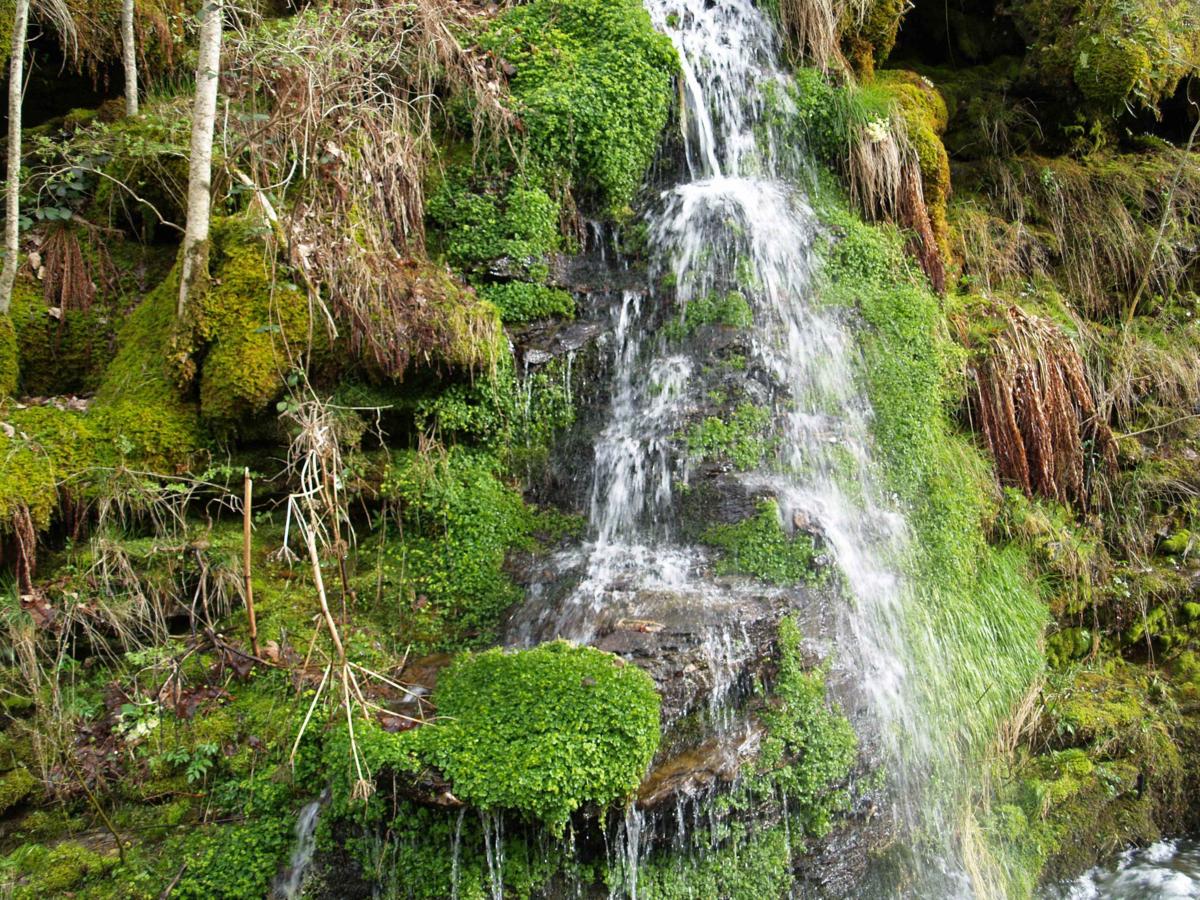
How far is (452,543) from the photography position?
5.41m

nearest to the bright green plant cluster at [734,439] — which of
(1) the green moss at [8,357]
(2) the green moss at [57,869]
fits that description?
(2) the green moss at [57,869]

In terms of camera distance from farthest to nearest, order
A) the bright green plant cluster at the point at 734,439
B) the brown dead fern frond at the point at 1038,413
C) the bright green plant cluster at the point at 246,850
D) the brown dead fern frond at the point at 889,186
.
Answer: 1. the brown dead fern frond at the point at 889,186
2. the brown dead fern frond at the point at 1038,413
3. the bright green plant cluster at the point at 734,439
4. the bright green plant cluster at the point at 246,850

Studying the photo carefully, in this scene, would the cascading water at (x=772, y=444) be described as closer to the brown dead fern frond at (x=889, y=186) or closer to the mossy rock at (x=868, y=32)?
the brown dead fern frond at (x=889, y=186)

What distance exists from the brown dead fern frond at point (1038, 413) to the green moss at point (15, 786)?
6806mm

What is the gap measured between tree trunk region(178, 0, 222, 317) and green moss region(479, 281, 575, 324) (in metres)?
1.93

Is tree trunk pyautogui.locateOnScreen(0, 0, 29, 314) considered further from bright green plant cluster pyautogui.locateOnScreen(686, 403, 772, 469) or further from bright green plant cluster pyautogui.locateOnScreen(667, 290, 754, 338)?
bright green plant cluster pyautogui.locateOnScreen(686, 403, 772, 469)

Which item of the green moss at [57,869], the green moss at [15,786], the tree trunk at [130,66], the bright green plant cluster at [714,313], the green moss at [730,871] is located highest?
the tree trunk at [130,66]

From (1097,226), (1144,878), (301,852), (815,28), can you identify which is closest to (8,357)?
(301,852)

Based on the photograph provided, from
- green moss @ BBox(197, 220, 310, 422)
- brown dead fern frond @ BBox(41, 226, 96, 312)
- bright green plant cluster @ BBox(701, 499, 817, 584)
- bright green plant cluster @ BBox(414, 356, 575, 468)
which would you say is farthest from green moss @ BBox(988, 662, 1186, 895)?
brown dead fern frond @ BBox(41, 226, 96, 312)

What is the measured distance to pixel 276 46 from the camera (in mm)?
5750

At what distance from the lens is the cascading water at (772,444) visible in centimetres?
491

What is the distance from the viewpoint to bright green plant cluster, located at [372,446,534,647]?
5152 mm

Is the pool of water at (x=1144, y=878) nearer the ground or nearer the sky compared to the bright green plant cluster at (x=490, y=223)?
nearer the ground

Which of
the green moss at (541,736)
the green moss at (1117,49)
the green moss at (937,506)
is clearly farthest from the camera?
the green moss at (1117,49)
